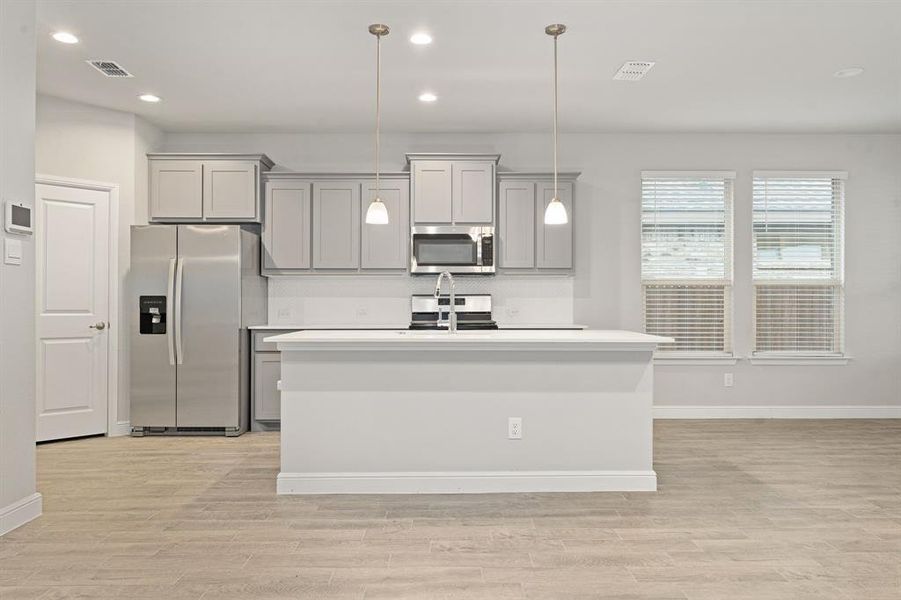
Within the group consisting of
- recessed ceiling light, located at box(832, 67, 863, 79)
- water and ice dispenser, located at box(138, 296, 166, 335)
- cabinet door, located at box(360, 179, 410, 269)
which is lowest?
water and ice dispenser, located at box(138, 296, 166, 335)

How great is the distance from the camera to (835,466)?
3938mm

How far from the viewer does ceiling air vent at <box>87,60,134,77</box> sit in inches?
161

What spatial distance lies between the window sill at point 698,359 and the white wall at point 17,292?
4883mm

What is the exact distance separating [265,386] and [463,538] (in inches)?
116

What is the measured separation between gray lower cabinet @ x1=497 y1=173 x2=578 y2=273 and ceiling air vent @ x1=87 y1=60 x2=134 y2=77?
305cm

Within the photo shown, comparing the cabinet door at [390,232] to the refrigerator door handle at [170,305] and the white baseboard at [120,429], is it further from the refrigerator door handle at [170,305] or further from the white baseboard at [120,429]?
the white baseboard at [120,429]

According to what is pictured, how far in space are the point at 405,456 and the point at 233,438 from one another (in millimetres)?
2114

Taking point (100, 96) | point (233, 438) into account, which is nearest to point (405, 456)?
point (233, 438)

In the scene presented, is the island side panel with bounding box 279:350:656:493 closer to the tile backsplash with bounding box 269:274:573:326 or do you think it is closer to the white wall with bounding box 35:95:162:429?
the tile backsplash with bounding box 269:274:573:326

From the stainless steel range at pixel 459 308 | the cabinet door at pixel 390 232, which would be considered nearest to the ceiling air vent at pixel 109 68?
the cabinet door at pixel 390 232

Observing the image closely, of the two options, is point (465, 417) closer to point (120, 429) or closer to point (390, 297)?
point (390, 297)

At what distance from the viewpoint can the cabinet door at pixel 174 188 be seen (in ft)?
17.4

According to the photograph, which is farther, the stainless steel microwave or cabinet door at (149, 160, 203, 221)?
the stainless steel microwave

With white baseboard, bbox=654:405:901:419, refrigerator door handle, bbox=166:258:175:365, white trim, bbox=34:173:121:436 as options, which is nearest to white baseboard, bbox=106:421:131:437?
white trim, bbox=34:173:121:436
